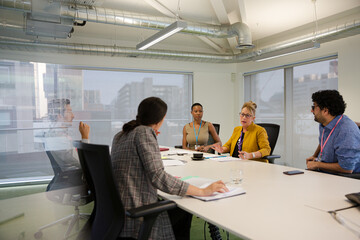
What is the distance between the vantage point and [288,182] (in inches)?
76.6

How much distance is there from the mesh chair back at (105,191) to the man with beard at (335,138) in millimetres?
1786

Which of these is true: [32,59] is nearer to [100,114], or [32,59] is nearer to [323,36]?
[100,114]

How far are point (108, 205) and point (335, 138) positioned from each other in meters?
1.93

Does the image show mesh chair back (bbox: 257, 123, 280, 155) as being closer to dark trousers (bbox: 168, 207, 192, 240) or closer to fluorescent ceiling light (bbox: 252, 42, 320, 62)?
fluorescent ceiling light (bbox: 252, 42, 320, 62)

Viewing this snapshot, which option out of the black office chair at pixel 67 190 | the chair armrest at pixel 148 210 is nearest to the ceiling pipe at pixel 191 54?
Answer: the black office chair at pixel 67 190

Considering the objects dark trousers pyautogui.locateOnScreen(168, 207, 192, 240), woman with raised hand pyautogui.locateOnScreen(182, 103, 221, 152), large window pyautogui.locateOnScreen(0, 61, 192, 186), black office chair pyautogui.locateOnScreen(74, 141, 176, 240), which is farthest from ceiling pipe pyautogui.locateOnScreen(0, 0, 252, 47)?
dark trousers pyautogui.locateOnScreen(168, 207, 192, 240)

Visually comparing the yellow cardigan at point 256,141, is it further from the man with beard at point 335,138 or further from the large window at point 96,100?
the large window at point 96,100

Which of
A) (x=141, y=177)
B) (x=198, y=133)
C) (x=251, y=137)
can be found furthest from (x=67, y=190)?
(x=198, y=133)

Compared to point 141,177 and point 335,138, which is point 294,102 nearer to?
point 335,138

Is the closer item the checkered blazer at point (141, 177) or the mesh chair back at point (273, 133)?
the checkered blazer at point (141, 177)

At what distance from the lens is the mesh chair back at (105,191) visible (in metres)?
1.32

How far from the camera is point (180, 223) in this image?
70.8 inches

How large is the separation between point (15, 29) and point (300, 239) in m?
4.75

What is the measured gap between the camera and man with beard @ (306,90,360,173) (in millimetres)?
2275
